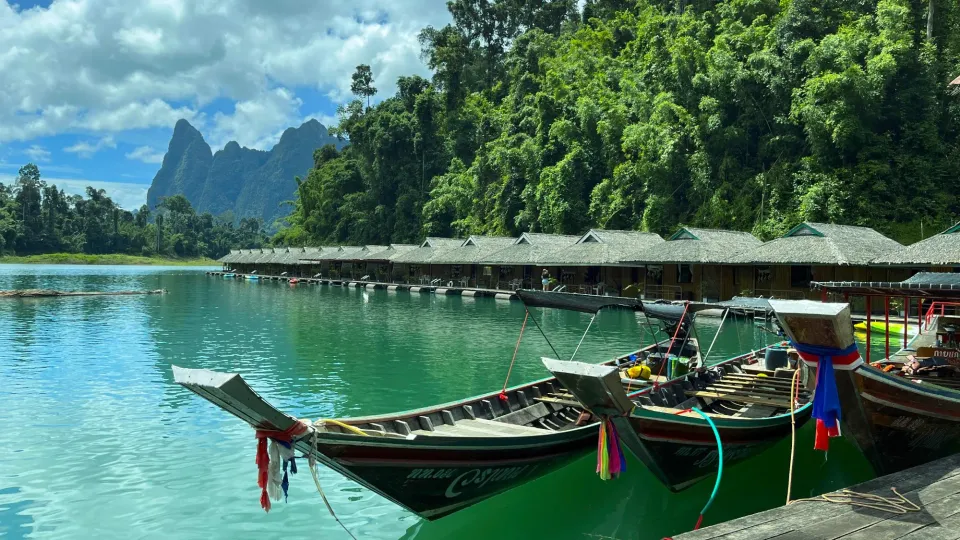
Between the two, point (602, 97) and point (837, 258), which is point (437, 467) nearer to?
point (837, 258)

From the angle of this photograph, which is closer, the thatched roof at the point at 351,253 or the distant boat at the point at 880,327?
the distant boat at the point at 880,327

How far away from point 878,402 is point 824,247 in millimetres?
18873

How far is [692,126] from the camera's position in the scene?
3522cm

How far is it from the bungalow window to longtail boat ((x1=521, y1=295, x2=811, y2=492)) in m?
16.8

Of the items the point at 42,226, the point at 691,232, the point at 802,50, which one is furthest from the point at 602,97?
the point at 42,226

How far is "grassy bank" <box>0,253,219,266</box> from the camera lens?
9200 centimetres

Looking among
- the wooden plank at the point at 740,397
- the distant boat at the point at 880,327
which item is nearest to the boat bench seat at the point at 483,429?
the wooden plank at the point at 740,397

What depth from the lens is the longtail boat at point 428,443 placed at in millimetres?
4891

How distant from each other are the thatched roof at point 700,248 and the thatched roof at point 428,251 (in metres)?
15.9

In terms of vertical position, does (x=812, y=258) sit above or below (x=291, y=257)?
below

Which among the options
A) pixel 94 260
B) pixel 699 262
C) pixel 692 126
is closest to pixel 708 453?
pixel 699 262

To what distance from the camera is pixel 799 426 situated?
8.35 meters

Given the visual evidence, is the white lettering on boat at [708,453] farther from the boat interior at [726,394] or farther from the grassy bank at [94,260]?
the grassy bank at [94,260]

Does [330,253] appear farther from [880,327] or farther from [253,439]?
[253,439]
